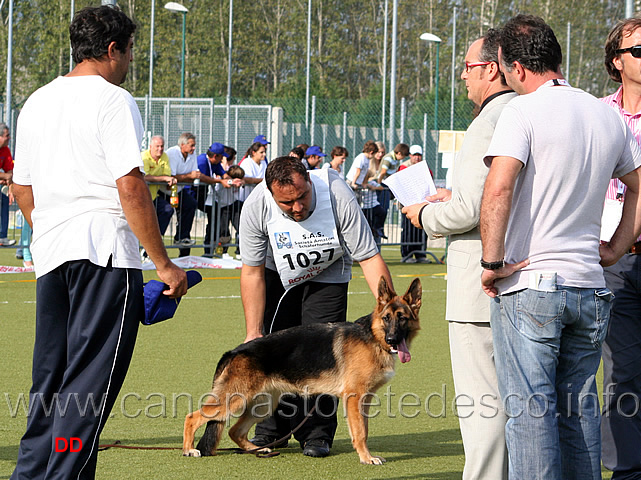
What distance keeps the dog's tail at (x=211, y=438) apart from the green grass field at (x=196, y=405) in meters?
0.05

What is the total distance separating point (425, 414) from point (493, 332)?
255 centimetres

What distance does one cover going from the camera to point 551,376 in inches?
130

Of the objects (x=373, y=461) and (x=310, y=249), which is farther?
(x=310, y=249)

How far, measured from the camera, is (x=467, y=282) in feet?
12.3

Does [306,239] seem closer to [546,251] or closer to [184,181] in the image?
[546,251]

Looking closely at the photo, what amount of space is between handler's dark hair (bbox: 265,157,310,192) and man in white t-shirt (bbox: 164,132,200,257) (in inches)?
387

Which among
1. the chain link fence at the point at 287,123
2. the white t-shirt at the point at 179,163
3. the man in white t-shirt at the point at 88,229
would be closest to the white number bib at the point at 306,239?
the man in white t-shirt at the point at 88,229

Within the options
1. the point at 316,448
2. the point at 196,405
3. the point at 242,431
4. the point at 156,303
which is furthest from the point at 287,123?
the point at 156,303

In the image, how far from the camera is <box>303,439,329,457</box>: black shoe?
5.08 metres

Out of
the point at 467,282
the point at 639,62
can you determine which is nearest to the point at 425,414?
the point at 467,282

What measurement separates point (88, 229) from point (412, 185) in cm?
144

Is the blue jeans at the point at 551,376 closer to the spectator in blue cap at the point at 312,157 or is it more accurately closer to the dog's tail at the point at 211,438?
the dog's tail at the point at 211,438

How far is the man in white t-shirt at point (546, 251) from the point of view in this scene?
3.21 m

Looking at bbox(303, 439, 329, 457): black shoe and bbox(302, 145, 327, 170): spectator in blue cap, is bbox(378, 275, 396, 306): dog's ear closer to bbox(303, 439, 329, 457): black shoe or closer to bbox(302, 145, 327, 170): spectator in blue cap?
bbox(303, 439, 329, 457): black shoe
